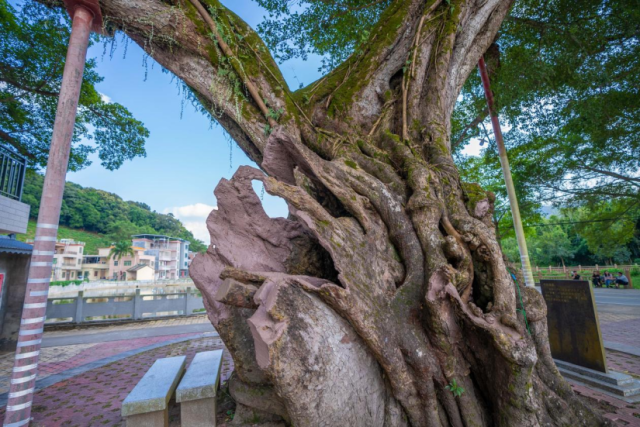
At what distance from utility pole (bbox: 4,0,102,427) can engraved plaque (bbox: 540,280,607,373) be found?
7.13 m

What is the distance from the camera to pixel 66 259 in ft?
154

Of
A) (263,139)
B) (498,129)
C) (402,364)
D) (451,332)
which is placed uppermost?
(498,129)

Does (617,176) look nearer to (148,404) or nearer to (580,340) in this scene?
(580,340)

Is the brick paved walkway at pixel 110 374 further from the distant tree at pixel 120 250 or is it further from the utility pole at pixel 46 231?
the distant tree at pixel 120 250

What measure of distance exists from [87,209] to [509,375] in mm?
74907

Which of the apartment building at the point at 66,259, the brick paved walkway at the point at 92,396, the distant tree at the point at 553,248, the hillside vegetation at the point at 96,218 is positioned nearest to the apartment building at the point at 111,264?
the hillside vegetation at the point at 96,218

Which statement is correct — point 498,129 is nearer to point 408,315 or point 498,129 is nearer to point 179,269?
point 408,315

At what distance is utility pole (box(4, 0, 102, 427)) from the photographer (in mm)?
3377

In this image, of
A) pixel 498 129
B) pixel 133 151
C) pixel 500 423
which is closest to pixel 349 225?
pixel 500 423

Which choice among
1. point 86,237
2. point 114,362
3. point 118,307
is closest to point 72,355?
point 114,362

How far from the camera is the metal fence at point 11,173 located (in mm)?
7645

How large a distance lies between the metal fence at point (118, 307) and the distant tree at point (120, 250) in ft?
157

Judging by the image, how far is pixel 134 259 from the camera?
5400cm

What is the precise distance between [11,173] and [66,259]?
5013 centimetres
